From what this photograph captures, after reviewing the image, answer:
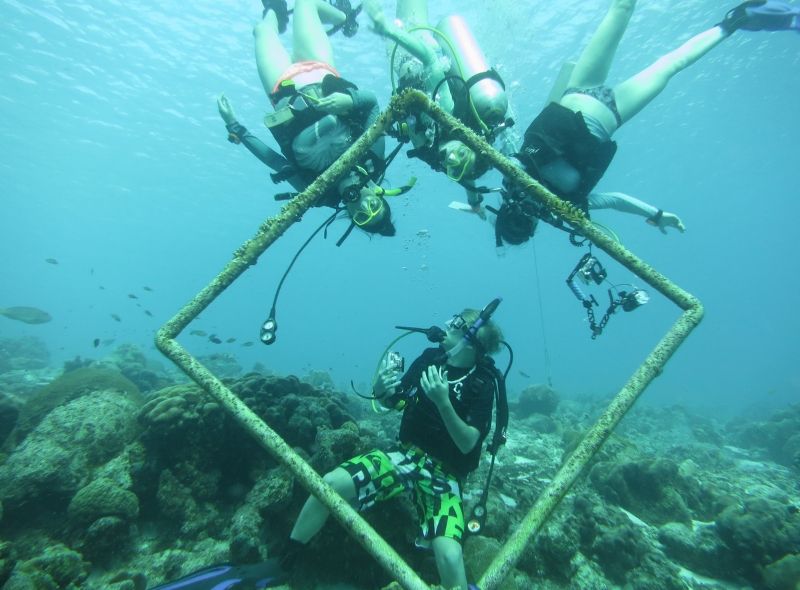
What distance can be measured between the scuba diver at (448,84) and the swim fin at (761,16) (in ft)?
12.9

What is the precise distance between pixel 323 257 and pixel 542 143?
266 feet

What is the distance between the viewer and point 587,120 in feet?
15.2

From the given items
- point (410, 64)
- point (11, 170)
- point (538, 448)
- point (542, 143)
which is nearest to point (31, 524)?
point (410, 64)

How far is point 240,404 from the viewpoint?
2887 millimetres

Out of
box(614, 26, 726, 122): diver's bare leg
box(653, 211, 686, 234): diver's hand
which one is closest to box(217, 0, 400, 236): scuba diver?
box(614, 26, 726, 122): diver's bare leg

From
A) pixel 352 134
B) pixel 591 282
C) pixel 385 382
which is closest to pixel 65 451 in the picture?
pixel 385 382

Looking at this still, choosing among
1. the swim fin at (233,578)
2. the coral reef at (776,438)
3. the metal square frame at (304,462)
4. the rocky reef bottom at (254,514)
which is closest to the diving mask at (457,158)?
the metal square frame at (304,462)

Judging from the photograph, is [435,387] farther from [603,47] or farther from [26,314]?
[26,314]

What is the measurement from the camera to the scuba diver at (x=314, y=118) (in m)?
4.10

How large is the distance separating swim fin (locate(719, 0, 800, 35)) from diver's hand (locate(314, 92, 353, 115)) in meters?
5.50

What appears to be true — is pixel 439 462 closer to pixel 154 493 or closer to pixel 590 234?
pixel 590 234

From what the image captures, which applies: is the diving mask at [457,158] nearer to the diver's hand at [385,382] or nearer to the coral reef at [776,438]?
the diver's hand at [385,382]

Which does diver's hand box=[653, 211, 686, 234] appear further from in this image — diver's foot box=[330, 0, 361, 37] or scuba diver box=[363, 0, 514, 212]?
diver's foot box=[330, 0, 361, 37]

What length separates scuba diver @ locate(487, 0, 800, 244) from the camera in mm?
4598
